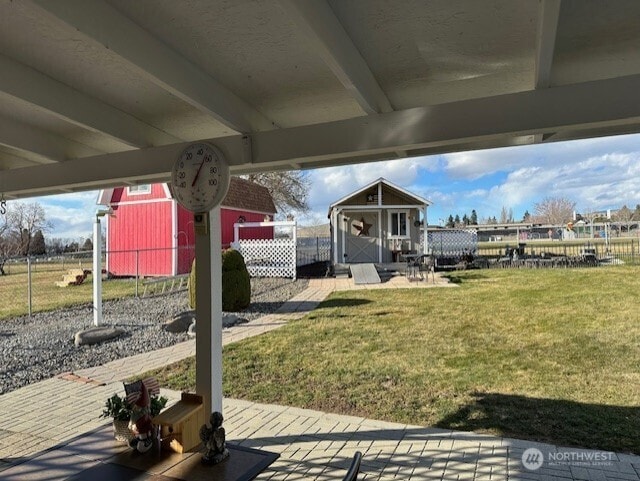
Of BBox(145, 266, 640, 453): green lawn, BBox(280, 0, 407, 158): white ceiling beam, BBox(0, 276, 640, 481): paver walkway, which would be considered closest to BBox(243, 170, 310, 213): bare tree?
BBox(145, 266, 640, 453): green lawn

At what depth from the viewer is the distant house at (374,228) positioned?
59.4 ft

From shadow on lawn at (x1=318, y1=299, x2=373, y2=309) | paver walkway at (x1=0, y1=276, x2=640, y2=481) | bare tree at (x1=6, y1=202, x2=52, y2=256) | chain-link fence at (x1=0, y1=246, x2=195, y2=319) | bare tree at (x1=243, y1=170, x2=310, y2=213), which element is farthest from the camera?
bare tree at (x1=243, y1=170, x2=310, y2=213)

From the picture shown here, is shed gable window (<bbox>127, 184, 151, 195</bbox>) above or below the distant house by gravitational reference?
above

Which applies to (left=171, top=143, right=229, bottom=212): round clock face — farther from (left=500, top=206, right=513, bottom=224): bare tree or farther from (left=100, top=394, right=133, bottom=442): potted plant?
(left=500, top=206, right=513, bottom=224): bare tree

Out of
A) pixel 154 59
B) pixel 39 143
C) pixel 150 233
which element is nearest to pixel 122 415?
pixel 154 59

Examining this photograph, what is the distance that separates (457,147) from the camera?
254 cm

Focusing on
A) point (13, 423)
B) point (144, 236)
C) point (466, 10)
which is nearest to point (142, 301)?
point (144, 236)

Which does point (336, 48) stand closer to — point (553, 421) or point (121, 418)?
point (121, 418)

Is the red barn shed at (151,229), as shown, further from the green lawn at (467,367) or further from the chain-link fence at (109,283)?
the green lawn at (467,367)

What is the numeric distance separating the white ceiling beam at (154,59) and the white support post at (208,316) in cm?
63

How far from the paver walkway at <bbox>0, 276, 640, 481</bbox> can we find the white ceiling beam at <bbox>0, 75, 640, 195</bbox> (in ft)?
5.94

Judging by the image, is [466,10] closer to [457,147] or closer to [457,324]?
[457,147]

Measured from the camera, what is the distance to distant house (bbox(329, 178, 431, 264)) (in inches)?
712

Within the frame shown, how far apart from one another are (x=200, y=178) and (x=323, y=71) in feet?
3.23
